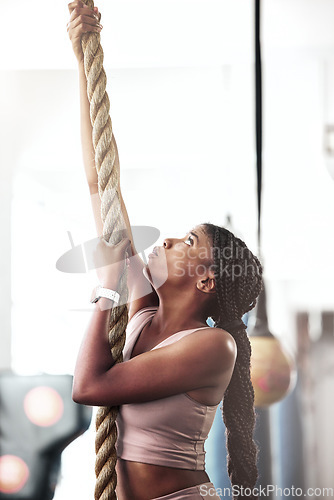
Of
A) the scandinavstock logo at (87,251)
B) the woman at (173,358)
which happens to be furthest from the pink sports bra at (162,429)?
the scandinavstock logo at (87,251)

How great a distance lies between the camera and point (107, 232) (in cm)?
42

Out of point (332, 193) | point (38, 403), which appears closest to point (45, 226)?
point (38, 403)

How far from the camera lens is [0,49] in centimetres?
62

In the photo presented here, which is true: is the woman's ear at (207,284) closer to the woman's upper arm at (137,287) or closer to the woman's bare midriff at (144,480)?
the woman's upper arm at (137,287)

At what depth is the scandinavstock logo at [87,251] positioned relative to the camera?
0.54 m

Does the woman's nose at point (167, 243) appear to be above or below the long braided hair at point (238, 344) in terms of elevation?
above

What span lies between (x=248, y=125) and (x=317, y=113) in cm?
9

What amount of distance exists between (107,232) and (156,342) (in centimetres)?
12

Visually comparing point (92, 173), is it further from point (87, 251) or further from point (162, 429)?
point (162, 429)

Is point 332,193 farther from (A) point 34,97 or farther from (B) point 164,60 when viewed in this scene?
(A) point 34,97

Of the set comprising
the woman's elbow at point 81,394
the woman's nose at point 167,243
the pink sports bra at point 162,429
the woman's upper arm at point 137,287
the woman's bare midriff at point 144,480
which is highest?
the woman's nose at point 167,243

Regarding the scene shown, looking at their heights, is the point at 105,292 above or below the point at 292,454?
above

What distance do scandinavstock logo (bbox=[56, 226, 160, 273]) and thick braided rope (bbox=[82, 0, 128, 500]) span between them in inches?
4.6

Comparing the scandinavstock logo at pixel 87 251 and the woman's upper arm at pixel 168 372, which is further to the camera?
the scandinavstock logo at pixel 87 251
